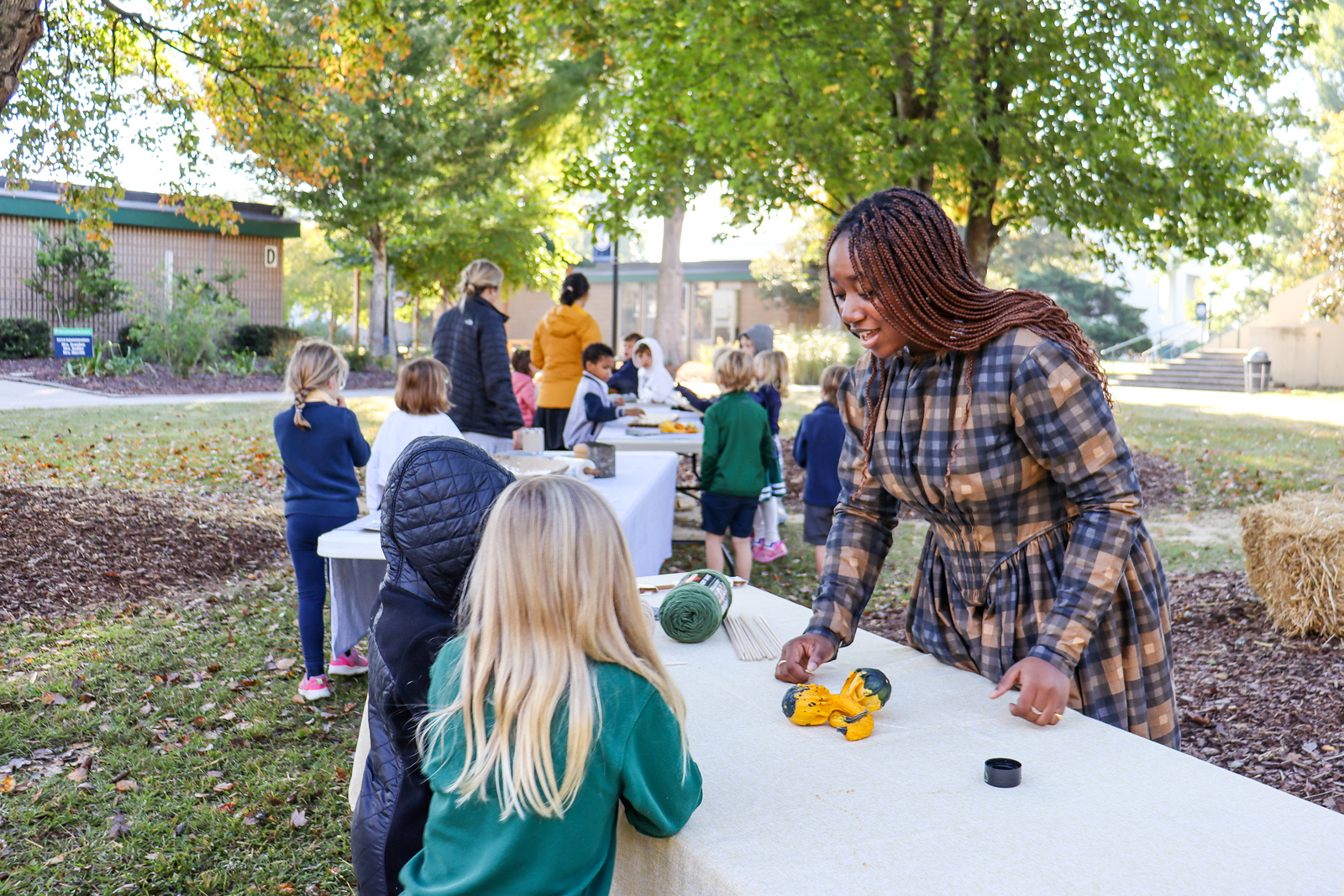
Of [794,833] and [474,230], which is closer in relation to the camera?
[794,833]

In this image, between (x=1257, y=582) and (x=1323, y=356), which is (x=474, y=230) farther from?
(x=1323, y=356)

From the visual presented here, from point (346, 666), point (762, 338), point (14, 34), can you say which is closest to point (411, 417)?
point (346, 666)

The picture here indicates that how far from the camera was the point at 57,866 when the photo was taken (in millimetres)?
3432

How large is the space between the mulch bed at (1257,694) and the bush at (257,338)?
2170 cm

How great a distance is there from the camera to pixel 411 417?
5016mm

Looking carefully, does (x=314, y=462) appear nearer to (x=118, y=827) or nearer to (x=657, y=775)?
(x=118, y=827)

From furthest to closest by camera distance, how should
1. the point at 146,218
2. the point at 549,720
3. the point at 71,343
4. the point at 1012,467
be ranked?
1. the point at 146,218
2. the point at 71,343
3. the point at 1012,467
4. the point at 549,720

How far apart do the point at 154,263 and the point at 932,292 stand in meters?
27.2

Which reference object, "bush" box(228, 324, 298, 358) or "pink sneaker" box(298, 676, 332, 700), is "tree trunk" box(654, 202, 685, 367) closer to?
"bush" box(228, 324, 298, 358)

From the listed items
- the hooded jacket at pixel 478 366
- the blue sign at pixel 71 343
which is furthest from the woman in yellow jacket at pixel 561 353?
the blue sign at pixel 71 343

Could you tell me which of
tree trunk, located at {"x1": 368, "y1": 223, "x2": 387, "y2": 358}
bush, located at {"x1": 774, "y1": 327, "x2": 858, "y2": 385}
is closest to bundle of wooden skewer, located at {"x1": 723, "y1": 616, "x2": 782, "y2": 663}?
bush, located at {"x1": 774, "y1": 327, "x2": 858, "y2": 385}

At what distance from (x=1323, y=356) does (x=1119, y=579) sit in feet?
114

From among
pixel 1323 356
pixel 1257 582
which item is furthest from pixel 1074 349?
pixel 1323 356

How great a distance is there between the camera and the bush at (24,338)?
2166 cm
